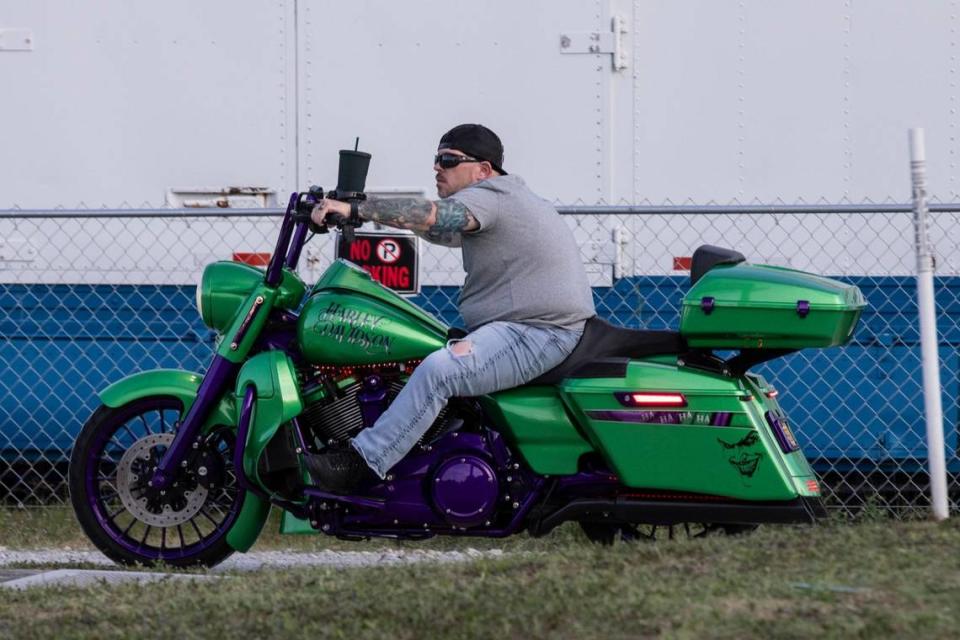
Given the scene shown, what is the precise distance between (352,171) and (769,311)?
1388mm

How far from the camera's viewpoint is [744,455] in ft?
16.1

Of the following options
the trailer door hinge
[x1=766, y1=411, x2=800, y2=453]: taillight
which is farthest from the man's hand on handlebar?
the trailer door hinge

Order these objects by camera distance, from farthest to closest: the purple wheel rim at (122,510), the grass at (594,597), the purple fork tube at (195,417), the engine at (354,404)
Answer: the purple wheel rim at (122,510), the purple fork tube at (195,417), the engine at (354,404), the grass at (594,597)

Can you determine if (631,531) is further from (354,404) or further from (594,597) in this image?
(594,597)

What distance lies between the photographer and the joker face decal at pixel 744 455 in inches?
193

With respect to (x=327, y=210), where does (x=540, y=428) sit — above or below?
below

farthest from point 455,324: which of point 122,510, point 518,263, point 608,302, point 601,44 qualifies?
point 122,510

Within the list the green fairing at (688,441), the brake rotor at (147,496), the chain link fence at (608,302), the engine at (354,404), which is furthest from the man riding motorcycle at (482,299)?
the chain link fence at (608,302)

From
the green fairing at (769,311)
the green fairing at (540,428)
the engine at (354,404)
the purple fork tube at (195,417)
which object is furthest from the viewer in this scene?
the purple fork tube at (195,417)

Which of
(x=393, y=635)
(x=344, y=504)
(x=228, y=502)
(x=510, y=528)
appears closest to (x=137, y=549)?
(x=228, y=502)

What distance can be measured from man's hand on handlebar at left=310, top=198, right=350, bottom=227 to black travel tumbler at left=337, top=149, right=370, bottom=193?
66 millimetres

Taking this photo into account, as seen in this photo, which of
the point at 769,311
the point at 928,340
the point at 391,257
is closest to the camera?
the point at 769,311

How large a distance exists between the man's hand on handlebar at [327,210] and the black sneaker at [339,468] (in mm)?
759

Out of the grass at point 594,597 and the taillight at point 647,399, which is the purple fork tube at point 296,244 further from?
the taillight at point 647,399
